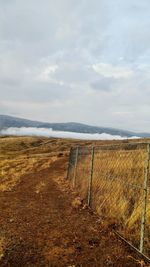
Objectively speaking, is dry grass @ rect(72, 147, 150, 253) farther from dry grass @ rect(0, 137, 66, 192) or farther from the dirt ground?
dry grass @ rect(0, 137, 66, 192)

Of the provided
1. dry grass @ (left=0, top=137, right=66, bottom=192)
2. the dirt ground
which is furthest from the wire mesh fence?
dry grass @ (left=0, top=137, right=66, bottom=192)

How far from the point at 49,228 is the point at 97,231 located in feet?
5.01

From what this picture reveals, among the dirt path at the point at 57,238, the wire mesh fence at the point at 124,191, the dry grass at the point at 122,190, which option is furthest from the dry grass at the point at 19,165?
the dry grass at the point at 122,190

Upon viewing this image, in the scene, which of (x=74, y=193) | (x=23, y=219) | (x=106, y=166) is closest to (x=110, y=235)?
(x=106, y=166)

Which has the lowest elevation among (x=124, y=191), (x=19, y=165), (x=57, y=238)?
(x=19, y=165)

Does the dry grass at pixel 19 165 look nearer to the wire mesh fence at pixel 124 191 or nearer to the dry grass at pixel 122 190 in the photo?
the wire mesh fence at pixel 124 191

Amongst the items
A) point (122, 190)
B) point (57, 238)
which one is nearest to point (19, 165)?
point (122, 190)

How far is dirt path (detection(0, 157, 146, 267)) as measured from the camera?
21.6 ft

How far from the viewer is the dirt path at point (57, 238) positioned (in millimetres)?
6578

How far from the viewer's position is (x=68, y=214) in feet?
35.3

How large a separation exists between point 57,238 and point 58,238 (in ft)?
0.11

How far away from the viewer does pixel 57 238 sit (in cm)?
816

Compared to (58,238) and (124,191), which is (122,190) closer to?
(124,191)

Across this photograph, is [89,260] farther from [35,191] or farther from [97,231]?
[35,191]
